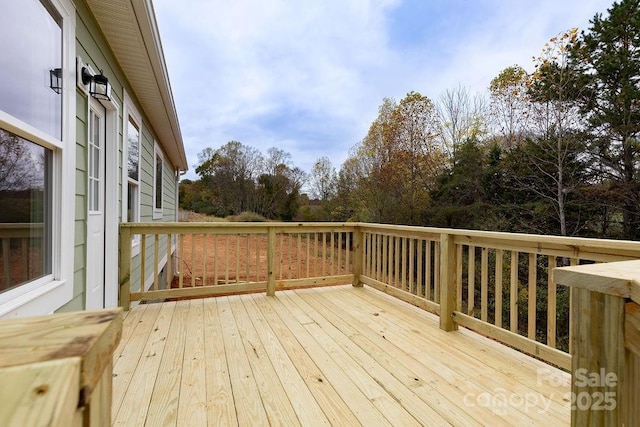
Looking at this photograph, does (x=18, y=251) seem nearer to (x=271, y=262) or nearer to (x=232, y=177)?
(x=271, y=262)

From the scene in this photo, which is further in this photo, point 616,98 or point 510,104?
point 510,104

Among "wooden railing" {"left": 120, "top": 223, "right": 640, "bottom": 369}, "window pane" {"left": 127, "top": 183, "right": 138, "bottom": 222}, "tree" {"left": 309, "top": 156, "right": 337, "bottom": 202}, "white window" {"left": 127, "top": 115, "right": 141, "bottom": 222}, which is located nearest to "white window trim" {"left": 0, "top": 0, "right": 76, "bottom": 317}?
"wooden railing" {"left": 120, "top": 223, "right": 640, "bottom": 369}

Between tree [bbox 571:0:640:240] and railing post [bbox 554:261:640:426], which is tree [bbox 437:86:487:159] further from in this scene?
railing post [bbox 554:261:640:426]

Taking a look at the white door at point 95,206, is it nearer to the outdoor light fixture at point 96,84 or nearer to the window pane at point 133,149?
the outdoor light fixture at point 96,84

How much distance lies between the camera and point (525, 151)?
9.03 meters

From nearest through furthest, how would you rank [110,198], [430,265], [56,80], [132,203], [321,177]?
Answer: [56,80] < [110,198] < [430,265] < [132,203] < [321,177]

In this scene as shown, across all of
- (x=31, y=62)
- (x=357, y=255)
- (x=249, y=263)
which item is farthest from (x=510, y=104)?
(x=31, y=62)

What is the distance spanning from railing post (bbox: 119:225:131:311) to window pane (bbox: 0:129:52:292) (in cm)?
135

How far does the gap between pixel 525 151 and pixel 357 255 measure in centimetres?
761

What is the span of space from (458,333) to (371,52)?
827cm

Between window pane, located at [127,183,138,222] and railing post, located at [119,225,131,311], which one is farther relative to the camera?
window pane, located at [127,183,138,222]

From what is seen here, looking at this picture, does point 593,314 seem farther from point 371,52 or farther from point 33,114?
point 371,52

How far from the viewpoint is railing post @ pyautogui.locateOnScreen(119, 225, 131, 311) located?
318cm

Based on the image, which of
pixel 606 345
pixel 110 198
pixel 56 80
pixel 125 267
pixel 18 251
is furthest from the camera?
pixel 125 267
